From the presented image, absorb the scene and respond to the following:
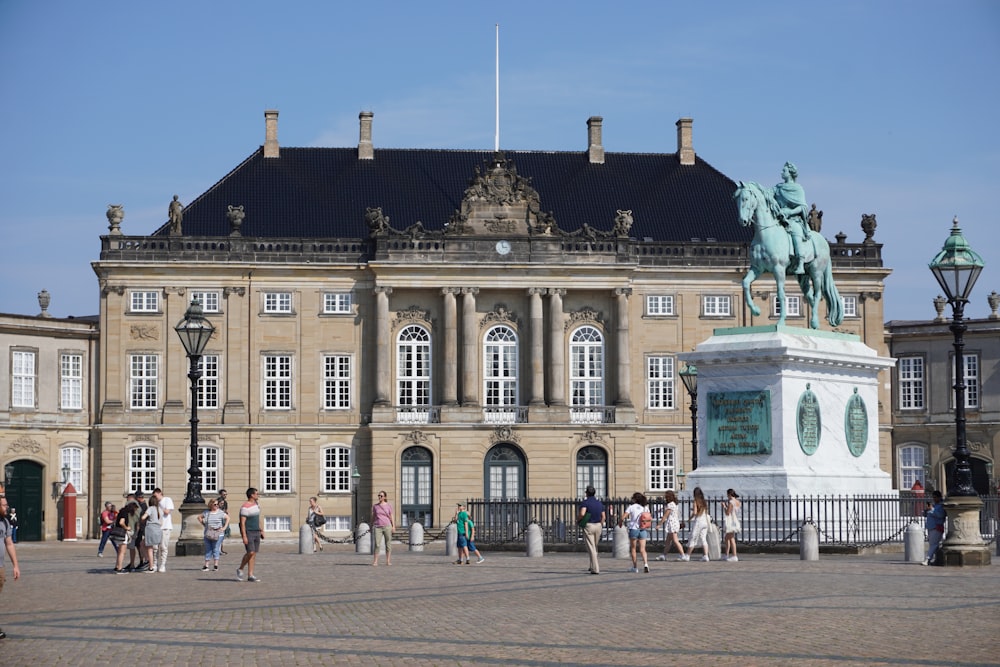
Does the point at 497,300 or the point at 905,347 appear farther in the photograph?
the point at 905,347

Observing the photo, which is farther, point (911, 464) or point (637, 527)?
point (911, 464)

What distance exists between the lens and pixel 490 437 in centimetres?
6431

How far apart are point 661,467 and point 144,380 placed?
65.4 ft

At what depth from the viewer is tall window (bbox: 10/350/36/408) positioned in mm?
63219

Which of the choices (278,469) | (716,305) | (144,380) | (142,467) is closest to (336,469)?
(278,469)

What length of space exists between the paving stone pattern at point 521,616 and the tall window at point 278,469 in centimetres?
3348

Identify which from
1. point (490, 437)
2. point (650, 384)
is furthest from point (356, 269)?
point (650, 384)

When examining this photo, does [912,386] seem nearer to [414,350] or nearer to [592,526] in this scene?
[414,350]

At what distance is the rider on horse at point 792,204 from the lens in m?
34.1

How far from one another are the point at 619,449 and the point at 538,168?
1355 cm

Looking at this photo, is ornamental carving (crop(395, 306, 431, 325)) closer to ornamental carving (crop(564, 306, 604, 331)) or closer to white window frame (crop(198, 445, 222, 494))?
ornamental carving (crop(564, 306, 604, 331))

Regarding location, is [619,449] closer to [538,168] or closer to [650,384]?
[650,384]

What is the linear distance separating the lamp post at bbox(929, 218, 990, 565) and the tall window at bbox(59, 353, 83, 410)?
4263 cm

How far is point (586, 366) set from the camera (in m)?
65.7
